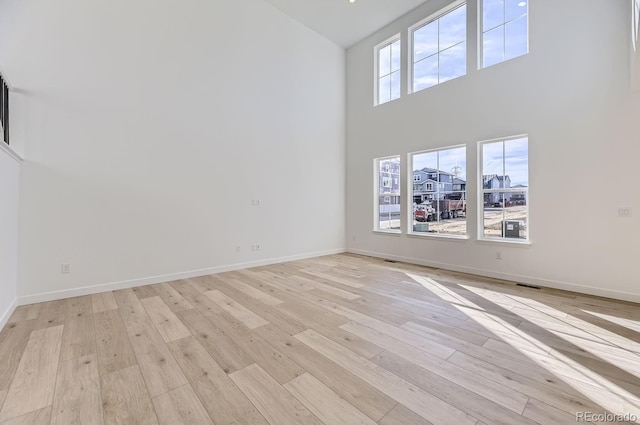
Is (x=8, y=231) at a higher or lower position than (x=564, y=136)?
lower

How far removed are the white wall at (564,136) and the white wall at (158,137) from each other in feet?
9.68

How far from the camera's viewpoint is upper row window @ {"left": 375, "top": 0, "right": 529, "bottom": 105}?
13.8 feet

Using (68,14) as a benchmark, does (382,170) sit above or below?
below

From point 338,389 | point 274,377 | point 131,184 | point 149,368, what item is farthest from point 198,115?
point 338,389

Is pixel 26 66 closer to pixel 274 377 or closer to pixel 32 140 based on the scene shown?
pixel 32 140

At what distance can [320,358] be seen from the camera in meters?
2.03

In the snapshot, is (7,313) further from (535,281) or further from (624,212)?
(624,212)

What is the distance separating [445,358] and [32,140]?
4921mm

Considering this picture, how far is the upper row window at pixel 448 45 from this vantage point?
13.8ft

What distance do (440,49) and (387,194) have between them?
9.59ft

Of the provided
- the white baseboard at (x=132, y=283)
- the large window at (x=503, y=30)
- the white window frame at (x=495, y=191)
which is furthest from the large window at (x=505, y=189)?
the white baseboard at (x=132, y=283)

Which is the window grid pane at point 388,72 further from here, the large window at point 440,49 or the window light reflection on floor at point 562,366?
the window light reflection on floor at point 562,366

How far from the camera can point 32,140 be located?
3227 millimetres

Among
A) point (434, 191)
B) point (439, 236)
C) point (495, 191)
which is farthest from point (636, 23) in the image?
point (439, 236)
